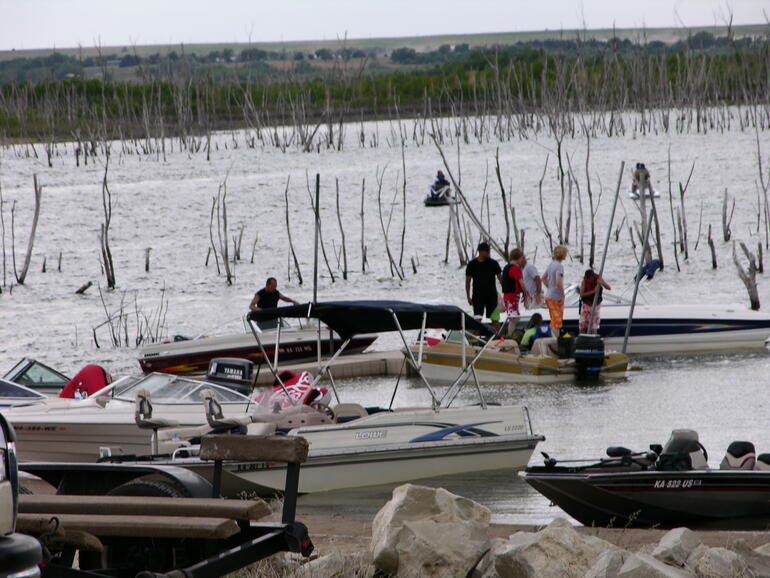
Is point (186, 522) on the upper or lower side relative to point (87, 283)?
upper

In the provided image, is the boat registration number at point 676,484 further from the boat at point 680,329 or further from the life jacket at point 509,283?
the life jacket at point 509,283

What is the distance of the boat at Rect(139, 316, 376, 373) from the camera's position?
20422mm

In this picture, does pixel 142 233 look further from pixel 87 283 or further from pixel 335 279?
pixel 335 279

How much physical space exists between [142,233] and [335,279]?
41.7ft

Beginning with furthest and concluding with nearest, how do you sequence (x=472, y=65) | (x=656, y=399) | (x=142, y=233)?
(x=472, y=65)
(x=142, y=233)
(x=656, y=399)

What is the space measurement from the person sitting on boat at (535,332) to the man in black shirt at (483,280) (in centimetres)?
97

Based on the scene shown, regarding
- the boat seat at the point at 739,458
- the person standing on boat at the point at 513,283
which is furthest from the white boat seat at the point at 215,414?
the person standing on boat at the point at 513,283

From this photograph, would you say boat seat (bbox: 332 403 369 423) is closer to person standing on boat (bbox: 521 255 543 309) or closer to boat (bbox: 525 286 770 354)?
boat (bbox: 525 286 770 354)

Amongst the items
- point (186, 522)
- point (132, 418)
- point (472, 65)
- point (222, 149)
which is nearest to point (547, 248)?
point (132, 418)

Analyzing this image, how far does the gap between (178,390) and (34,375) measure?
13.0 feet

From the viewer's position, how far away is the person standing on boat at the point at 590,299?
1980cm

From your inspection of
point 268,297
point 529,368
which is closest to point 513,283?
point 529,368

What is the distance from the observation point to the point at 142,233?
40500mm

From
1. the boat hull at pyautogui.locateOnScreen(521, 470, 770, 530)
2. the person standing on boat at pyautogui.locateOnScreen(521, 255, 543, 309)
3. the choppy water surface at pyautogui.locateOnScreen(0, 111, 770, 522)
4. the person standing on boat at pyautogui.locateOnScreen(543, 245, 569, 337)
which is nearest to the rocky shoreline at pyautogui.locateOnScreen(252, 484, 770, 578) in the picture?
the boat hull at pyautogui.locateOnScreen(521, 470, 770, 530)
